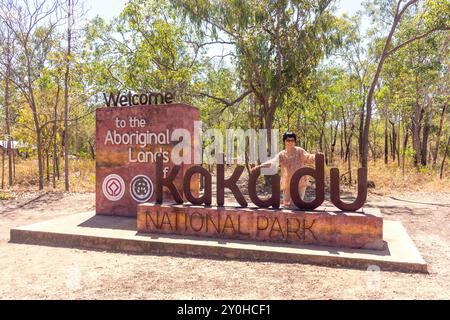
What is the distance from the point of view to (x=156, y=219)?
7.41m

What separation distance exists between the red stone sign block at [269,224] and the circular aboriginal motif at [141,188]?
2019mm

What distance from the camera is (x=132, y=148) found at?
9.66 metres

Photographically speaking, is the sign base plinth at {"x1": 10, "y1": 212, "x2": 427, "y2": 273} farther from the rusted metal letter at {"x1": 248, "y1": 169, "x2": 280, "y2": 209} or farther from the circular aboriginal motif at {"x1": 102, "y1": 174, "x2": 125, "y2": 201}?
the circular aboriginal motif at {"x1": 102, "y1": 174, "x2": 125, "y2": 201}

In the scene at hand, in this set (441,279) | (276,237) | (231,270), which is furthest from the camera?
(276,237)

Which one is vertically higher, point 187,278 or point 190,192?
point 190,192

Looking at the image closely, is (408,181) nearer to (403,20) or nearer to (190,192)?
(403,20)

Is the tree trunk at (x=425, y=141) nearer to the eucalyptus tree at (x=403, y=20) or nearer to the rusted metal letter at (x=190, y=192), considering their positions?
the eucalyptus tree at (x=403, y=20)

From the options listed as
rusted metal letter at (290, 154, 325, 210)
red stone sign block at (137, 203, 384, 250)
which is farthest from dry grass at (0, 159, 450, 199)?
rusted metal letter at (290, 154, 325, 210)

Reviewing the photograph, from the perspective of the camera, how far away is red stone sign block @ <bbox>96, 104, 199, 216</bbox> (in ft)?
30.7

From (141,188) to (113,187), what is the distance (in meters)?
0.79

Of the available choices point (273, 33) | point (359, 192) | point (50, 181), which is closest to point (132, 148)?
point (359, 192)
